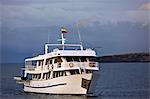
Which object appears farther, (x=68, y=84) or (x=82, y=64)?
(x=82, y=64)

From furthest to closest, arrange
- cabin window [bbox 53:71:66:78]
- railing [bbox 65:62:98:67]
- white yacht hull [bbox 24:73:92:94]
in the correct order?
1. cabin window [bbox 53:71:66:78]
2. railing [bbox 65:62:98:67]
3. white yacht hull [bbox 24:73:92:94]

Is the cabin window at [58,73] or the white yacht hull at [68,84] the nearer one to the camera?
the white yacht hull at [68,84]

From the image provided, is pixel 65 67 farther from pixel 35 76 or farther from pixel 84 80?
pixel 35 76

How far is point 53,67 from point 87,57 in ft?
9.81

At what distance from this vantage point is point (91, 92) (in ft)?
152

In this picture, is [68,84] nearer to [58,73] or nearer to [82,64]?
[58,73]

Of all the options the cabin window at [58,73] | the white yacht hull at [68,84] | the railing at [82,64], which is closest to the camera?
the white yacht hull at [68,84]

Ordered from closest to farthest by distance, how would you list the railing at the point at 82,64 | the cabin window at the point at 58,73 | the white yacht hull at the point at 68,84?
the white yacht hull at the point at 68,84 → the railing at the point at 82,64 → the cabin window at the point at 58,73

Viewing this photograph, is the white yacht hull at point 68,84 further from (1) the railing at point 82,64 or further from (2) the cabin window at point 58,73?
(1) the railing at point 82,64

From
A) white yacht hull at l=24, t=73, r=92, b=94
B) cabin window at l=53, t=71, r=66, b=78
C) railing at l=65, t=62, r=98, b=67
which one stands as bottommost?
white yacht hull at l=24, t=73, r=92, b=94

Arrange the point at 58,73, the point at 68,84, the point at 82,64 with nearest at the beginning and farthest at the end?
the point at 68,84 → the point at 82,64 → the point at 58,73

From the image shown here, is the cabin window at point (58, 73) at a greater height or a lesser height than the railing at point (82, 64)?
lesser

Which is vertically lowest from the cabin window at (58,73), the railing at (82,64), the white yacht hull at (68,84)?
the white yacht hull at (68,84)

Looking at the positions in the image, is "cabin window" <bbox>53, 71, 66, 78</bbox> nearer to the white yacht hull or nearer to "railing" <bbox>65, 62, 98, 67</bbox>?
the white yacht hull
